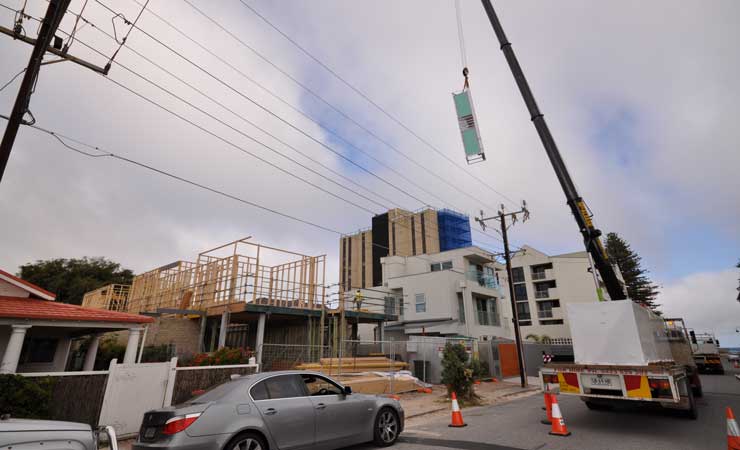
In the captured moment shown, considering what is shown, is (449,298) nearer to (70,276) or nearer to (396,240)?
(70,276)

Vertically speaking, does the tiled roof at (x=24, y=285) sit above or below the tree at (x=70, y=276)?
below

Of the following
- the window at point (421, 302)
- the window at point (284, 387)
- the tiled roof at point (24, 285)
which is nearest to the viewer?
the window at point (284, 387)

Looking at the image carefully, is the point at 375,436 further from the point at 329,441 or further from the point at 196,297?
the point at 196,297

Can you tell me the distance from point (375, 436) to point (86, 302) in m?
28.7

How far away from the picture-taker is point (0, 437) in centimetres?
290

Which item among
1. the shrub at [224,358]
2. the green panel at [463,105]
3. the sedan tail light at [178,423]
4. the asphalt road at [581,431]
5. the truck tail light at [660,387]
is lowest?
the asphalt road at [581,431]

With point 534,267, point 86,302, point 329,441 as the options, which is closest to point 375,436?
point 329,441

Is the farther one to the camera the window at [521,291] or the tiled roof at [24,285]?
the window at [521,291]

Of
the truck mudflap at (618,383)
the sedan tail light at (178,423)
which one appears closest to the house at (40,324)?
the sedan tail light at (178,423)

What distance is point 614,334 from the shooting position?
8.69 metres

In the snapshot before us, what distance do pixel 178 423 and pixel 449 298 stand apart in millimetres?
27258

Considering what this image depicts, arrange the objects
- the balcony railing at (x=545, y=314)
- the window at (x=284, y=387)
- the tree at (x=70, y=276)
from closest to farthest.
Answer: the window at (x=284, y=387) → the tree at (x=70, y=276) → the balcony railing at (x=545, y=314)

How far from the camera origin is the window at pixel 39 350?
13.2m

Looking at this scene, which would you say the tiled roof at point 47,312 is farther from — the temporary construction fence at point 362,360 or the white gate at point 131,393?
the temporary construction fence at point 362,360
